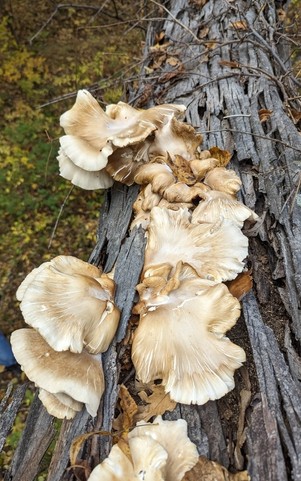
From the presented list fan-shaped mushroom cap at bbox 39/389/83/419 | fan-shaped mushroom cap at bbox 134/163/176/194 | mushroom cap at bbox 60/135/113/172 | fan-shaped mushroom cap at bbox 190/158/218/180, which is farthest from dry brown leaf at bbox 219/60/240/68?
fan-shaped mushroom cap at bbox 39/389/83/419

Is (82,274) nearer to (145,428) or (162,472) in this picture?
(145,428)

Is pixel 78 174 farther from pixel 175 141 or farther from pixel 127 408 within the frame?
pixel 127 408

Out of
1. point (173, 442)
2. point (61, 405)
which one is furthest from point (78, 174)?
point (173, 442)

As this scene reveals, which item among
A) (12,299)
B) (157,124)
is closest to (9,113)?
(12,299)

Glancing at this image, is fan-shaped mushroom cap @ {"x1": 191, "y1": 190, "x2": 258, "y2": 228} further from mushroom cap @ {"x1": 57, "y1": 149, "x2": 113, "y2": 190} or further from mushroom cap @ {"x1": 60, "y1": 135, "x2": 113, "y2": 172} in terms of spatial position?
mushroom cap @ {"x1": 57, "y1": 149, "x2": 113, "y2": 190}

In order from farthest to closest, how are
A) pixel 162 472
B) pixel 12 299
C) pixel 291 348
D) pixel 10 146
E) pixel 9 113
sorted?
pixel 9 113, pixel 10 146, pixel 12 299, pixel 291 348, pixel 162 472

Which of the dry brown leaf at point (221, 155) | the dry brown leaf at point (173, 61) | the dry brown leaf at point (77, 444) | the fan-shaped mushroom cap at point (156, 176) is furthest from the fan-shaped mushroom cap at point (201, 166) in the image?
the dry brown leaf at point (173, 61)
